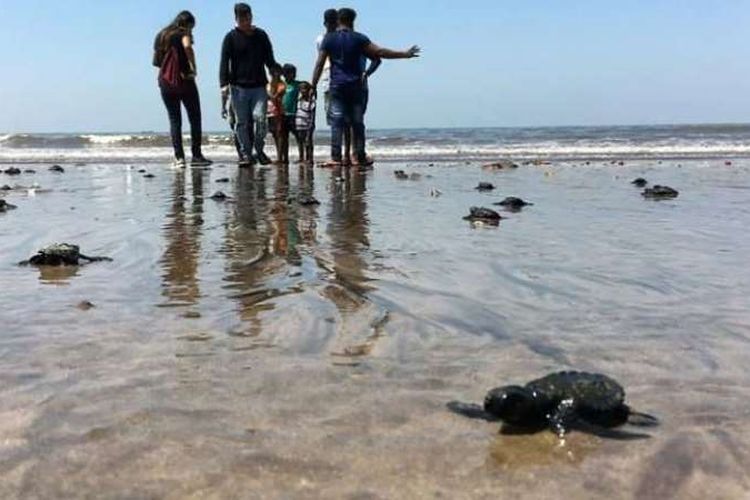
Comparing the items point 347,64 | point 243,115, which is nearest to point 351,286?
point 347,64

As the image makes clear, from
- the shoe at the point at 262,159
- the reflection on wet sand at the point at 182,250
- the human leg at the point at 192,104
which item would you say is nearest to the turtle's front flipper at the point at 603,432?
the reflection on wet sand at the point at 182,250

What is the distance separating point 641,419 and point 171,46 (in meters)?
10.1

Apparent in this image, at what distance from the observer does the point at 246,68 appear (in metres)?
10.8

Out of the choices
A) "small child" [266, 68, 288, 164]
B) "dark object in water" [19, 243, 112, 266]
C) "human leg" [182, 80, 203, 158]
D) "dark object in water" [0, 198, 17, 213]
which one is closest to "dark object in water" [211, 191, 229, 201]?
"dark object in water" [0, 198, 17, 213]

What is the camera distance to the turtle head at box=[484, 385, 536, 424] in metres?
1.81

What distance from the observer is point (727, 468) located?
1618mm

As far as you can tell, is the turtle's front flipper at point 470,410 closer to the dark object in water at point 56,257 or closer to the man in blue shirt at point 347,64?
the dark object in water at point 56,257

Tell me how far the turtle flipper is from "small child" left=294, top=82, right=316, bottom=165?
1115 cm

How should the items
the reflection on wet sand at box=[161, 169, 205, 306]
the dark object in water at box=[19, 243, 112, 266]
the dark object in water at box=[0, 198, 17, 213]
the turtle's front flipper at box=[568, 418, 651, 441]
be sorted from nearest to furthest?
Answer: the turtle's front flipper at box=[568, 418, 651, 441] → the reflection on wet sand at box=[161, 169, 205, 306] → the dark object in water at box=[19, 243, 112, 266] → the dark object in water at box=[0, 198, 17, 213]

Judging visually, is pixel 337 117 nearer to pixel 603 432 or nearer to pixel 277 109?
pixel 277 109

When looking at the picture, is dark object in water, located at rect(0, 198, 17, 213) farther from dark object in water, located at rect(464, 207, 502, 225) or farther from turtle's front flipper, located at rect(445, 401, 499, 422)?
turtle's front flipper, located at rect(445, 401, 499, 422)

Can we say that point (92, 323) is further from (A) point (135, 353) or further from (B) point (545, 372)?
(B) point (545, 372)

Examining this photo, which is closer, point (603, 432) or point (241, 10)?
point (603, 432)

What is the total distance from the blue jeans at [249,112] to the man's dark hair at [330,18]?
1289mm
